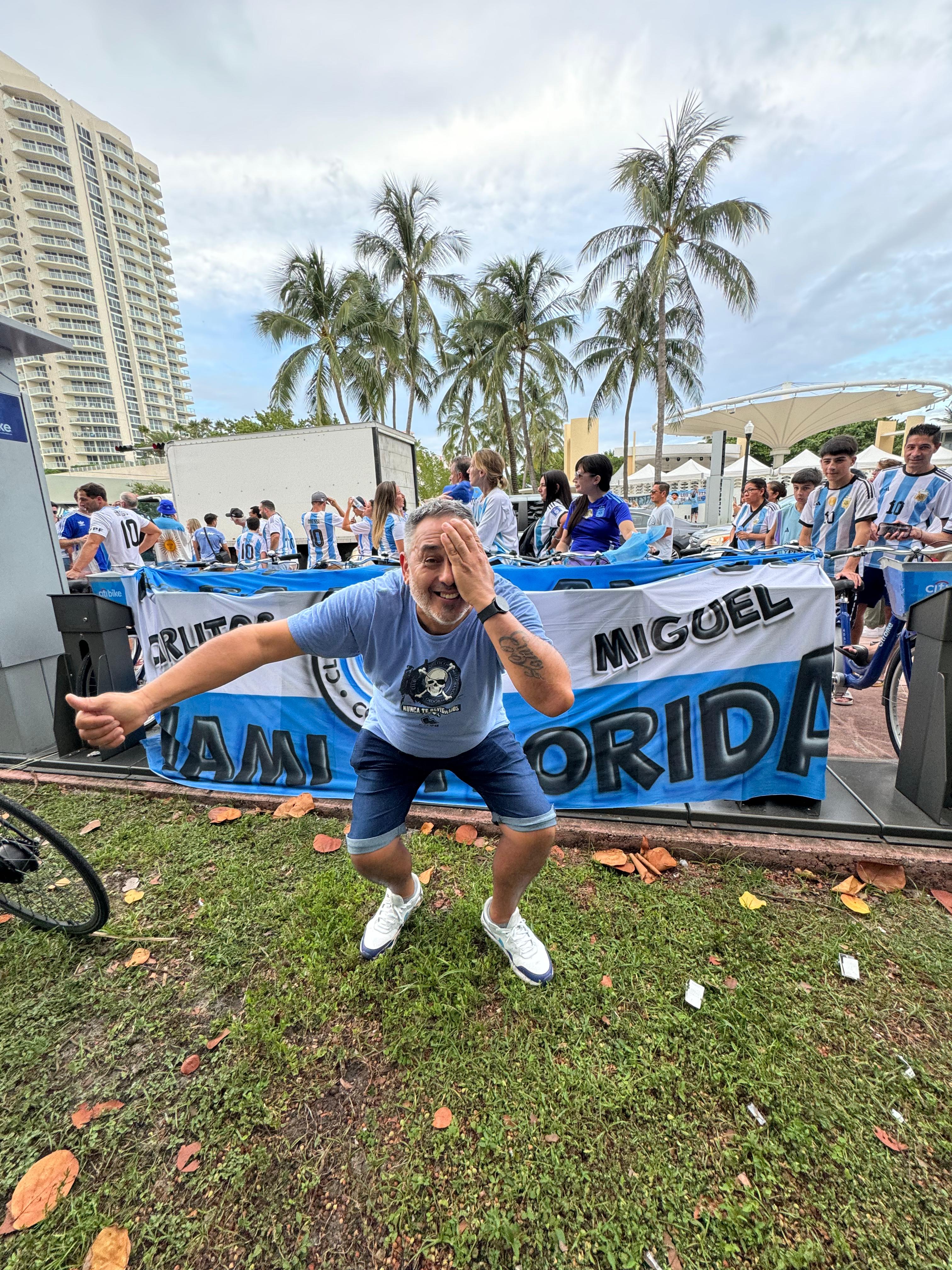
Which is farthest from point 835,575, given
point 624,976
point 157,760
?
point 157,760

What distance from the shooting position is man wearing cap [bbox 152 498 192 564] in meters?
8.88

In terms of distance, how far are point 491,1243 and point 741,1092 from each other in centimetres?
90

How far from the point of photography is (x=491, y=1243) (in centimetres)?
142

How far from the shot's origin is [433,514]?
1.88 m

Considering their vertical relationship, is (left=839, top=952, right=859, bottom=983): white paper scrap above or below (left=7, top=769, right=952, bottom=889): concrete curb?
below

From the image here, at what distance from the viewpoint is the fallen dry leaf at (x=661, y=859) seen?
2.80 meters

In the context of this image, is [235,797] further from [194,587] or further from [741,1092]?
[741,1092]

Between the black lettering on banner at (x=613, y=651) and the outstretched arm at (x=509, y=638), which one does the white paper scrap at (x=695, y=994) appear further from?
the black lettering on banner at (x=613, y=651)

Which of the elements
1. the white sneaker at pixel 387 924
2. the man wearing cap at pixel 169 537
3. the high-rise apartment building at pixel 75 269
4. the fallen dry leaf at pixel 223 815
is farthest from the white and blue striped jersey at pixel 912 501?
the high-rise apartment building at pixel 75 269

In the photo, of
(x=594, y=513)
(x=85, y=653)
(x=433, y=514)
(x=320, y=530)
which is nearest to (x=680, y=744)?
(x=433, y=514)

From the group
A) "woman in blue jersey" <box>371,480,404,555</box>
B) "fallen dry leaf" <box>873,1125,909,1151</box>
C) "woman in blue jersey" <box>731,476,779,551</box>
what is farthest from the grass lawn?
"woman in blue jersey" <box>731,476,779,551</box>

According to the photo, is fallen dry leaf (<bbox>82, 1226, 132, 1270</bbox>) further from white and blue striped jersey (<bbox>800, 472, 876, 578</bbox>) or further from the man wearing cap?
the man wearing cap

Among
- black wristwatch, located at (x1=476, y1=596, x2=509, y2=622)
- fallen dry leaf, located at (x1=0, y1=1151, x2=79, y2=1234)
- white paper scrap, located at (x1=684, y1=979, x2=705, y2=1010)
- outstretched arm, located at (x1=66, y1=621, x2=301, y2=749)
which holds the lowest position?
fallen dry leaf, located at (x1=0, y1=1151, x2=79, y2=1234)

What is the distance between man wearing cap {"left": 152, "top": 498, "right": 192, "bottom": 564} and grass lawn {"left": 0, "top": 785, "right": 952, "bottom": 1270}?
22.0 feet
